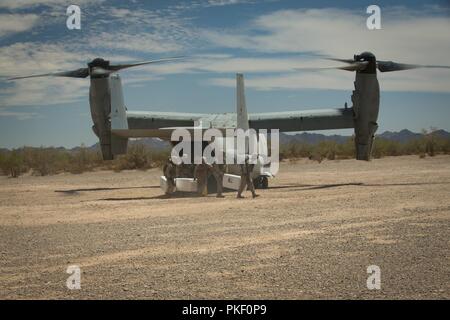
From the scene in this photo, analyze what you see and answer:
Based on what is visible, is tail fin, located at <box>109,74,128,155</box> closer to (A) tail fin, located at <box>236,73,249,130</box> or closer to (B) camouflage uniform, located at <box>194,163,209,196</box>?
(B) camouflage uniform, located at <box>194,163,209,196</box>

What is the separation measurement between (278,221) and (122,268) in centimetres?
515

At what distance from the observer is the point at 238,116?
831 inches

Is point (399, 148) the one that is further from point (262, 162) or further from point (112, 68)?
point (112, 68)

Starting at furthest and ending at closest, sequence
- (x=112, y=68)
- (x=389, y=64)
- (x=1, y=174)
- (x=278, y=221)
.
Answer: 1. (x=1, y=174)
2. (x=389, y=64)
3. (x=112, y=68)
4. (x=278, y=221)

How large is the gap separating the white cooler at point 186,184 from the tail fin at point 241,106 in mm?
2762

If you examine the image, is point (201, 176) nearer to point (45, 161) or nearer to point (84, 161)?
point (45, 161)

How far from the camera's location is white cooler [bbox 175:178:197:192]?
19.7m

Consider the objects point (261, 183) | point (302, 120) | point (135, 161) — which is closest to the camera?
point (261, 183)

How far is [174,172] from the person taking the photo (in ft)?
66.2

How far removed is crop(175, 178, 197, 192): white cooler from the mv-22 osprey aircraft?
5.44ft

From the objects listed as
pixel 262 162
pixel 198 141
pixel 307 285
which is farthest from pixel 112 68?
pixel 307 285

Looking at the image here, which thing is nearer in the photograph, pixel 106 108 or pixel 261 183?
pixel 106 108

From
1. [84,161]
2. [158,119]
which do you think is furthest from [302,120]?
[84,161]

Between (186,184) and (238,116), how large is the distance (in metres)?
3.33
